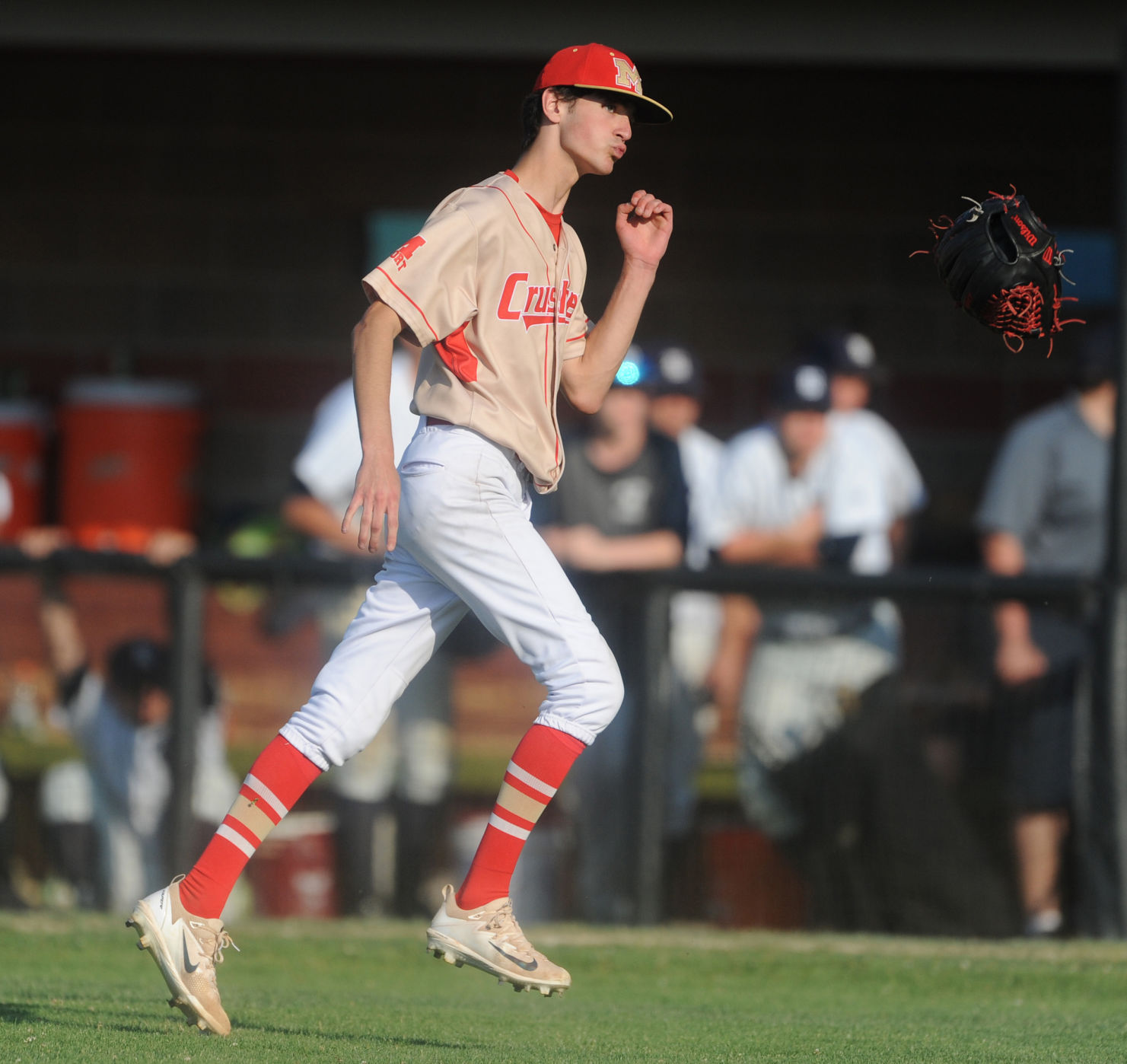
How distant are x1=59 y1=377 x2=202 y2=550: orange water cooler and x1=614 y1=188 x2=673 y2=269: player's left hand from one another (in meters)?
4.80

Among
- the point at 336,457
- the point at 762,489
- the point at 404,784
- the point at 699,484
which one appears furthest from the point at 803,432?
the point at 404,784

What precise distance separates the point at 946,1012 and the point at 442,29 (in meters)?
5.02

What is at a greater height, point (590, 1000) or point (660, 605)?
point (660, 605)

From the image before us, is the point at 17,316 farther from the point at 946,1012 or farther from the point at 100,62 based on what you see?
the point at 946,1012

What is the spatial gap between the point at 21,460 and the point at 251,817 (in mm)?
5163

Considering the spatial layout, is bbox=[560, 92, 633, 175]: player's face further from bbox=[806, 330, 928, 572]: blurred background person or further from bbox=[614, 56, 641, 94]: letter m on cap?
bbox=[806, 330, 928, 572]: blurred background person

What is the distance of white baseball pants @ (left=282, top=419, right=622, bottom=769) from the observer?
327 centimetres

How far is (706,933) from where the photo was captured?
5418 millimetres

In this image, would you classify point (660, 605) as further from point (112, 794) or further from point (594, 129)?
point (594, 129)

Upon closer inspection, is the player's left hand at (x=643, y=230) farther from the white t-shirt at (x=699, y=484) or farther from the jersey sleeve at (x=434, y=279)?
the white t-shirt at (x=699, y=484)

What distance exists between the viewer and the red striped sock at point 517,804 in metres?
3.29

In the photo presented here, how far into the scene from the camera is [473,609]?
3.34 meters

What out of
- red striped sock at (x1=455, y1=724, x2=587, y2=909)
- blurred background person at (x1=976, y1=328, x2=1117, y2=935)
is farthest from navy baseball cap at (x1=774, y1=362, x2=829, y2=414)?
red striped sock at (x1=455, y1=724, x2=587, y2=909)

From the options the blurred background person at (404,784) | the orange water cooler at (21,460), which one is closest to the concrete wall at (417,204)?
the orange water cooler at (21,460)
